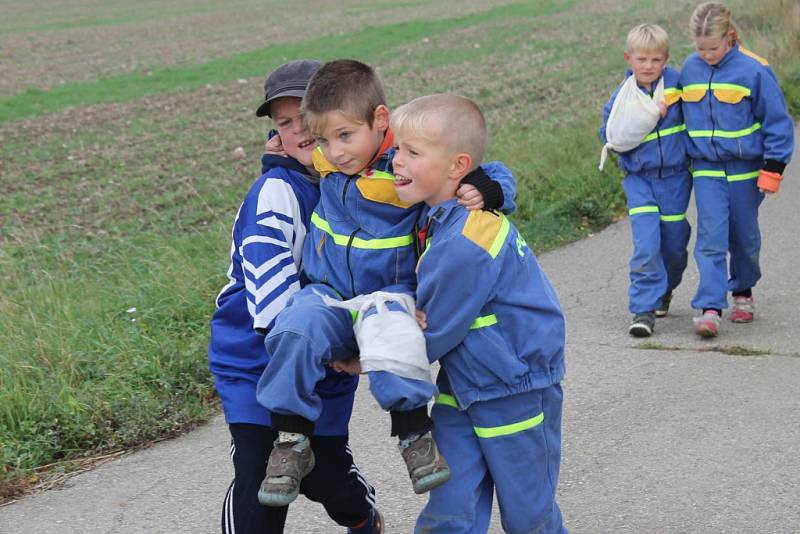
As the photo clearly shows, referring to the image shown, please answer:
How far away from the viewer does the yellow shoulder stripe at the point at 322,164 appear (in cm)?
325

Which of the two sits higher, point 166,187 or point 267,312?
point 267,312

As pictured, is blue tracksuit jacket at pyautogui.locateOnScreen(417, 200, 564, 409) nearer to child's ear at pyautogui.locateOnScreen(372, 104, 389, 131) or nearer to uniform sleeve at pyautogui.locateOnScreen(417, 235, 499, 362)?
uniform sleeve at pyautogui.locateOnScreen(417, 235, 499, 362)

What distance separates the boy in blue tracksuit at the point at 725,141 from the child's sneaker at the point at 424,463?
136 inches

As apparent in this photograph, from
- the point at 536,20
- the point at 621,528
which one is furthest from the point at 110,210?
the point at 536,20

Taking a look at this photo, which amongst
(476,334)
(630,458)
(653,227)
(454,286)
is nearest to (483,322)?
(476,334)

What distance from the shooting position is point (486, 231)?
3.07m

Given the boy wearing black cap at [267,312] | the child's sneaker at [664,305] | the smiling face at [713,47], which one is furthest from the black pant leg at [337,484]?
the smiling face at [713,47]

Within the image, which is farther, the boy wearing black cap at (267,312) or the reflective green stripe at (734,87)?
the reflective green stripe at (734,87)

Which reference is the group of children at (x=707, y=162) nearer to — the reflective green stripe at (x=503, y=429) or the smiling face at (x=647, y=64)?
the smiling face at (x=647, y=64)

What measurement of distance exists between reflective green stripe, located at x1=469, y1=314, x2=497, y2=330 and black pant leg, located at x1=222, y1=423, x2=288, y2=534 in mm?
698

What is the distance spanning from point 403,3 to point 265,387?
4437cm

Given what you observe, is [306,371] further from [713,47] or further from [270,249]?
[713,47]

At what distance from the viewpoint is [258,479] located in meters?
3.30

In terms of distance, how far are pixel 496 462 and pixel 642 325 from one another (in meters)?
3.33
